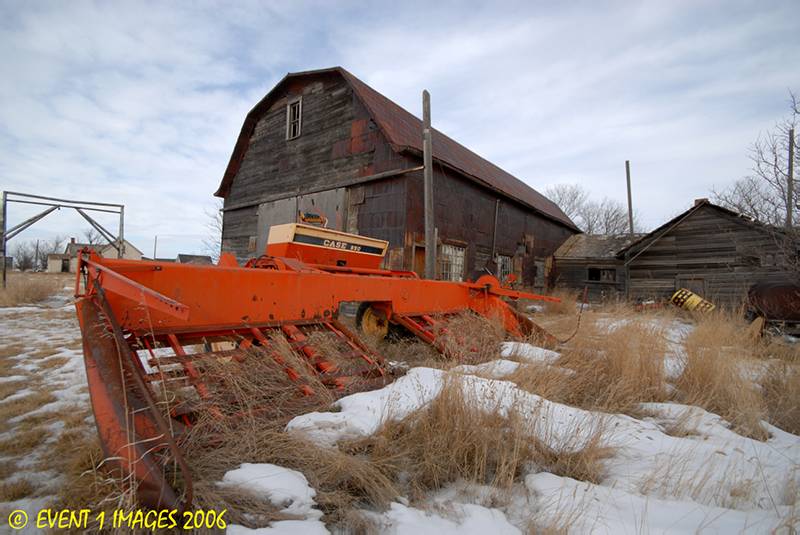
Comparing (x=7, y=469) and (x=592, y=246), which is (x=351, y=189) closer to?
(x=7, y=469)

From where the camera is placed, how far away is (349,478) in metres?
1.80

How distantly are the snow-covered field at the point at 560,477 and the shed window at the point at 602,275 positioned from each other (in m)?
16.9

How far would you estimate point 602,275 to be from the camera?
18469 millimetres

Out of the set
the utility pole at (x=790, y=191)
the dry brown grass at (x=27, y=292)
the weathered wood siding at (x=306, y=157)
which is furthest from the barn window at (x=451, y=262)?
the dry brown grass at (x=27, y=292)

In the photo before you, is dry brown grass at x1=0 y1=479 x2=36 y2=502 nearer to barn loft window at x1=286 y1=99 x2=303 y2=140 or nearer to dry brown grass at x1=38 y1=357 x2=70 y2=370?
dry brown grass at x1=38 y1=357 x2=70 y2=370

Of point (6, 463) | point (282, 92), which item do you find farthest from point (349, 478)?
point (282, 92)

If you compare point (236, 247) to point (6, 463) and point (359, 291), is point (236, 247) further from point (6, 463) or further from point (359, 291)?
point (6, 463)

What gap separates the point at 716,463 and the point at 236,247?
14923mm

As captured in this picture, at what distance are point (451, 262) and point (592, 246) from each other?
11656 mm

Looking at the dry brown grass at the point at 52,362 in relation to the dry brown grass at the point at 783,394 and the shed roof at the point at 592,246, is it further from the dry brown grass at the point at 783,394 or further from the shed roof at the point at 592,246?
the shed roof at the point at 592,246

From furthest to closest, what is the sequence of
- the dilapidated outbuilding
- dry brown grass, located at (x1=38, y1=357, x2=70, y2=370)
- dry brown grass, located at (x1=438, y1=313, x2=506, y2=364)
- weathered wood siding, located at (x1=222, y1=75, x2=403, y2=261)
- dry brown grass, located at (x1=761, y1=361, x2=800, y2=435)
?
the dilapidated outbuilding → weathered wood siding, located at (x1=222, y1=75, x2=403, y2=261) → dry brown grass, located at (x1=38, y1=357, x2=70, y2=370) → dry brown grass, located at (x1=438, y1=313, x2=506, y2=364) → dry brown grass, located at (x1=761, y1=361, x2=800, y2=435)

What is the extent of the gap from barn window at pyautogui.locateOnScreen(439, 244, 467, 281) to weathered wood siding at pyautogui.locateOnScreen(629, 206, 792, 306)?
8591mm

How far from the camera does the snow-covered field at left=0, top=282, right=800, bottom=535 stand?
156 cm

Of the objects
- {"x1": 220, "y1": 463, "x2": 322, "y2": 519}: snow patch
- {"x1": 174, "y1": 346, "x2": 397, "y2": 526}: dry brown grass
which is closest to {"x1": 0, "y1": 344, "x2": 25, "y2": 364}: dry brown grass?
{"x1": 174, "y1": 346, "x2": 397, "y2": 526}: dry brown grass
